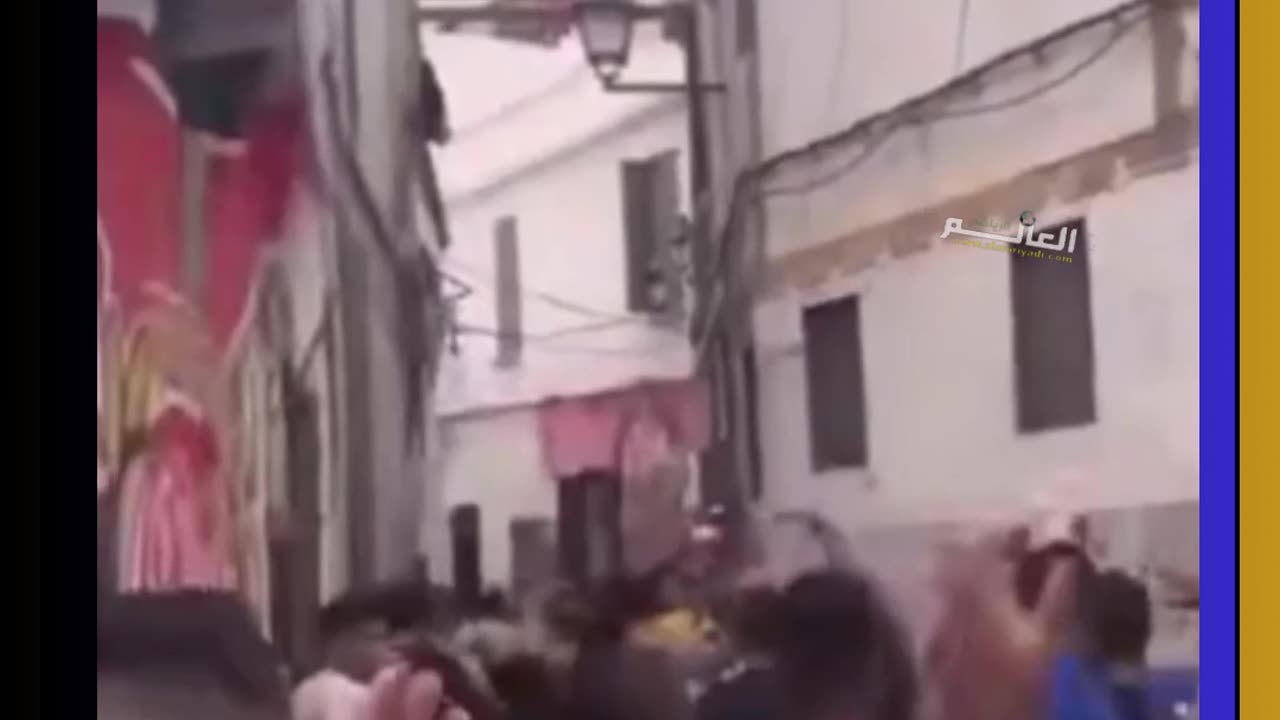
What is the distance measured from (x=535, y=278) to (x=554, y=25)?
0.75ft

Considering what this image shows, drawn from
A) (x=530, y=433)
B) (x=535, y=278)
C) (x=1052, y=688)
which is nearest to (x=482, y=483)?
(x=530, y=433)

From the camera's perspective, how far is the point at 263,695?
121 cm

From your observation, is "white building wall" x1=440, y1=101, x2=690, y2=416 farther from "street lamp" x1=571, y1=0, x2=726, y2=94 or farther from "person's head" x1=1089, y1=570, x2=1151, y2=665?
"person's head" x1=1089, y1=570, x2=1151, y2=665

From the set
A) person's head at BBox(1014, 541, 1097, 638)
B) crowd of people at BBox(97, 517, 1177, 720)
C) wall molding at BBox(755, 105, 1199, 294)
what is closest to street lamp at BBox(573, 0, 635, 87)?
wall molding at BBox(755, 105, 1199, 294)

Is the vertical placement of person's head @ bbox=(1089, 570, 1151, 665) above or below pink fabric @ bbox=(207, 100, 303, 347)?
below

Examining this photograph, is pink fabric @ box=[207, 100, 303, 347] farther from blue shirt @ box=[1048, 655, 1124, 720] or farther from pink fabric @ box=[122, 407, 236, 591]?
blue shirt @ box=[1048, 655, 1124, 720]

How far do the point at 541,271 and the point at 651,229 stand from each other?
11 cm

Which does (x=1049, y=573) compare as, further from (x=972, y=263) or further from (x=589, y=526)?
(x=589, y=526)

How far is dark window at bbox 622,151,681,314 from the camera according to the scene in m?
1.22

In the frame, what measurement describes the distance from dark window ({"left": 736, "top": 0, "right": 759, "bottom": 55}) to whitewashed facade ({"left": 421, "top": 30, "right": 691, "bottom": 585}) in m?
0.06

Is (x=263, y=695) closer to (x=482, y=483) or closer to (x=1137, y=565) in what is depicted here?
(x=482, y=483)

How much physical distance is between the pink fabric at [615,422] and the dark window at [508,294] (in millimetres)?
58

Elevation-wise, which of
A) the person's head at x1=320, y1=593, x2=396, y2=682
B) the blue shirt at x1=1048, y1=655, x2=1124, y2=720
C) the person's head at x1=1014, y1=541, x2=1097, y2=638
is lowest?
the blue shirt at x1=1048, y1=655, x2=1124, y2=720
